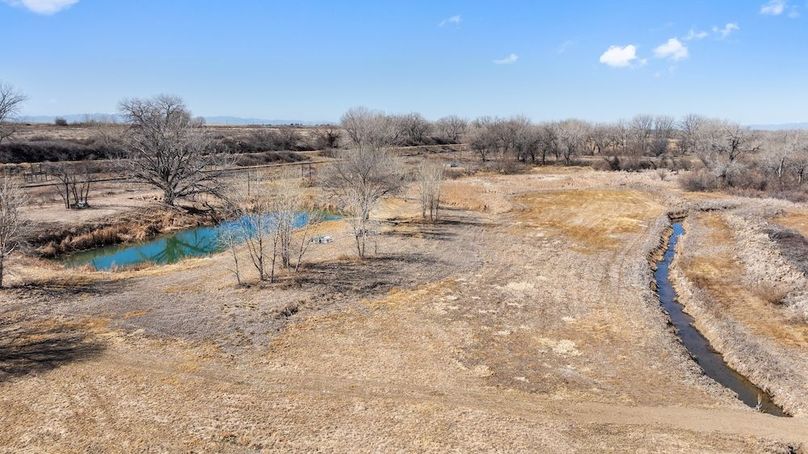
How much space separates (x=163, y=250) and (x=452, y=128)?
364ft

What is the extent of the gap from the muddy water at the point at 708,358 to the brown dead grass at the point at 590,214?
26.3 feet

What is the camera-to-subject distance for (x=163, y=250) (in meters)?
36.0

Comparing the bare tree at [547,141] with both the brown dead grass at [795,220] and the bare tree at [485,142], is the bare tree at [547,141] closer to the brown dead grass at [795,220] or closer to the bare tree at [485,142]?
the bare tree at [485,142]

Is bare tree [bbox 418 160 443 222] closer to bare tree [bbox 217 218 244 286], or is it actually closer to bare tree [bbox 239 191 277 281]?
bare tree [bbox 217 218 244 286]

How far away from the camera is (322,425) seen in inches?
508

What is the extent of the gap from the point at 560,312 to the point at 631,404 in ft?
23.6

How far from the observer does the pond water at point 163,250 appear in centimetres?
3158

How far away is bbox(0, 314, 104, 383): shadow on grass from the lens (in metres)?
15.5

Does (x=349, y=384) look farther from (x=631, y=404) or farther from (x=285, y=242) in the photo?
(x=285, y=242)

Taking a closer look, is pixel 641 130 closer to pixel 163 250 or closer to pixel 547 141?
pixel 547 141

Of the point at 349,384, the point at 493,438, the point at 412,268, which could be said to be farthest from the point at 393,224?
the point at 493,438

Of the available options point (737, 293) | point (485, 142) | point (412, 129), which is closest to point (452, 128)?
point (412, 129)

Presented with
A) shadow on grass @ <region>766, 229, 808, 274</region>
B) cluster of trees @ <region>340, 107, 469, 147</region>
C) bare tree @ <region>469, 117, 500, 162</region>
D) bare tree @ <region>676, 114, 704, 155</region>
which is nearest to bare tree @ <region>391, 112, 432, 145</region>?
cluster of trees @ <region>340, 107, 469, 147</region>

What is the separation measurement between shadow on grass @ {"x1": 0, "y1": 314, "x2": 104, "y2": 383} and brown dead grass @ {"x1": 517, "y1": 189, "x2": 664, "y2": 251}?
28060mm
